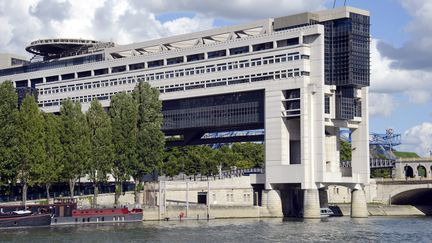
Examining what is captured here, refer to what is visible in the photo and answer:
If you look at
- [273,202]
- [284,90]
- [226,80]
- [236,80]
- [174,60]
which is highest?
[174,60]

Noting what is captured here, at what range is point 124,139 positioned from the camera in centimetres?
14512

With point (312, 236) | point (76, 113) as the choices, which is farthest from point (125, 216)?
point (312, 236)

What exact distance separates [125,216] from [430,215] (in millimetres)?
68188

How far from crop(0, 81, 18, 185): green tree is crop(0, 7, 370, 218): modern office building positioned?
3612cm

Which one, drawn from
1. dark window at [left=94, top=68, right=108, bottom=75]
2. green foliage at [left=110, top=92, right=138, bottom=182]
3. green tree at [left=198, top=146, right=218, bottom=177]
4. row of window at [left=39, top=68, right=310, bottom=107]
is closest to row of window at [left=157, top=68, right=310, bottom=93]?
row of window at [left=39, top=68, right=310, bottom=107]

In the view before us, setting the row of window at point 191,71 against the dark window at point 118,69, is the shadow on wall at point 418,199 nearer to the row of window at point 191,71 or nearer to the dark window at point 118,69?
the row of window at point 191,71

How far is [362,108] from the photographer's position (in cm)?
16225

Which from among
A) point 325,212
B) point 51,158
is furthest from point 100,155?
point 325,212

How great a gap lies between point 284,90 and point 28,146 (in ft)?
159

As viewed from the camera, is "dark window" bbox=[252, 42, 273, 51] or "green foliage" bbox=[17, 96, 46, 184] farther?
"dark window" bbox=[252, 42, 273, 51]

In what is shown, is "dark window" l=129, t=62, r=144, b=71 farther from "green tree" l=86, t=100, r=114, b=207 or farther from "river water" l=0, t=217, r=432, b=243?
"river water" l=0, t=217, r=432, b=243

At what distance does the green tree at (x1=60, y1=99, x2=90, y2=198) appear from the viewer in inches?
5438

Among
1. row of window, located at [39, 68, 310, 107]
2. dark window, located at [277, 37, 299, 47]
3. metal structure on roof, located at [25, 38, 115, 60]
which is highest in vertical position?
metal structure on roof, located at [25, 38, 115, 60]

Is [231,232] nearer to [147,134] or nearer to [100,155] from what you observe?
[100,155]
